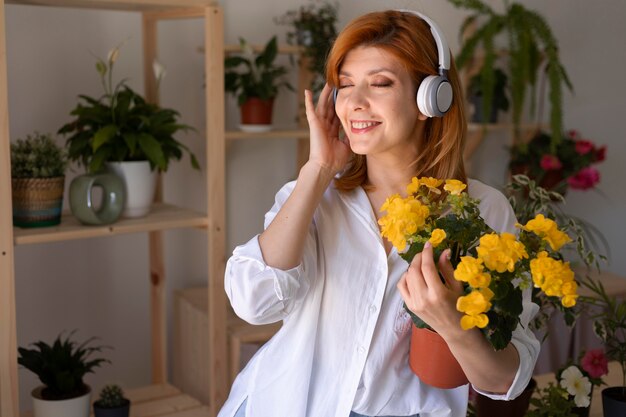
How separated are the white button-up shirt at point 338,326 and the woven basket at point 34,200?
2.91ft

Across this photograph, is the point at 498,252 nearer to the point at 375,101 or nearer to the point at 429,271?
the point at 429,271

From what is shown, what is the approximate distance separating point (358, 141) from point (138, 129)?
1075mm

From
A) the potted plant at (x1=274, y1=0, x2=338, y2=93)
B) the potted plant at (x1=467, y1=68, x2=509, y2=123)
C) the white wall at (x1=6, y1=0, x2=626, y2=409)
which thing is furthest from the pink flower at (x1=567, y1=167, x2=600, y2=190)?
the potted plant at (x1=274, y1=0, x2=338, y2=93)

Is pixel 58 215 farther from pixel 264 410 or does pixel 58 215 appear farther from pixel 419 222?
pixel 419 222

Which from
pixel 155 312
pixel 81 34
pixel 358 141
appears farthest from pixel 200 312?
pixel 358 141

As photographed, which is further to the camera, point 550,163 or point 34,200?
point 550,163

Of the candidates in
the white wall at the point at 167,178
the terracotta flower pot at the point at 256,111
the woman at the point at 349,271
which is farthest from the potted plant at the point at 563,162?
the woman at the point at 349,271

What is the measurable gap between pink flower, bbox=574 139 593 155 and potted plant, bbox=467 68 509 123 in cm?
31

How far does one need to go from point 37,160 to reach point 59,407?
25.3 inches

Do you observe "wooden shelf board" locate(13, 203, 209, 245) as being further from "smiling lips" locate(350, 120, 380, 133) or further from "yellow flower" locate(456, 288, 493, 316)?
"yellow flower" locate(456, 288, 493, 316)

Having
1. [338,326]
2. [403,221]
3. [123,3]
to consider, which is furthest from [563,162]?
[403,221]

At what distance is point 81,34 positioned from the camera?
2.52 meters

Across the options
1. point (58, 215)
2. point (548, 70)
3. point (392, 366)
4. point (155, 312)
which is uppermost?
point (548, 70)

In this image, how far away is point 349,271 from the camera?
1.38m
